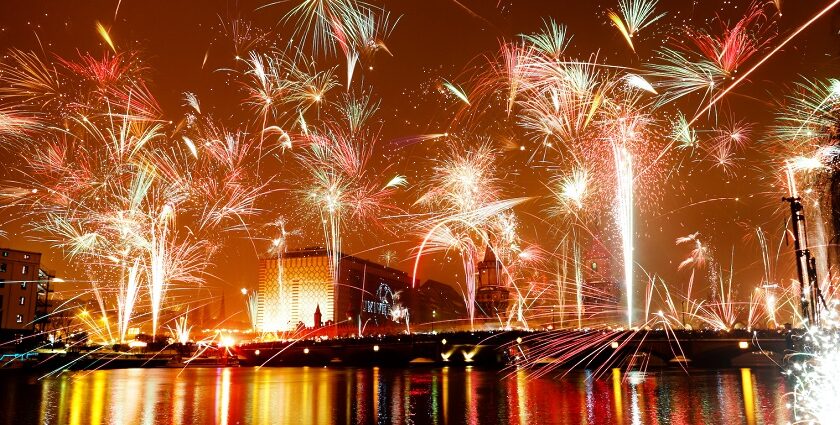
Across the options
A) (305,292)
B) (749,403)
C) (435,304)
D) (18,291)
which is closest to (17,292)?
(18,291)

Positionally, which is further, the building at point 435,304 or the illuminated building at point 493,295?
the building at point 435,304

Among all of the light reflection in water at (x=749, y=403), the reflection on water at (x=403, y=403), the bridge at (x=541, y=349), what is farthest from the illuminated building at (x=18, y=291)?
the light reflection in water at (x=749, y=403)

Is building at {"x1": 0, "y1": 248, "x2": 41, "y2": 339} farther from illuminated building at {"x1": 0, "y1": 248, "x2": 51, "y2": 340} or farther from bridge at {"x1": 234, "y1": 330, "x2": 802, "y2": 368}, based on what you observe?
bridge at {"x1": 234, "y1": 330, "x2": 802, "y2": 368}

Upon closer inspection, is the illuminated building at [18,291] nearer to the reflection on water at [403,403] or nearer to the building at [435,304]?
the reflection on water at [403,403]

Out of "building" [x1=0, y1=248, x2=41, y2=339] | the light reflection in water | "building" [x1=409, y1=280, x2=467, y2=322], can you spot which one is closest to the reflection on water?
the light reflection in water

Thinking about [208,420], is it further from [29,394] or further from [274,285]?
[274,285]

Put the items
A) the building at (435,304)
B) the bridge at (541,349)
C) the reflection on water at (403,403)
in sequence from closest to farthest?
the reflection on water at (403,403)
the bridge at (541,349)
the building at (435,304)

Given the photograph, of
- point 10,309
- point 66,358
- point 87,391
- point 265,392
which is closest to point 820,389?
point 265,392
